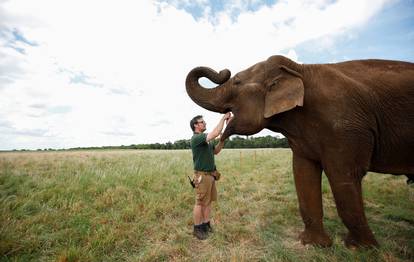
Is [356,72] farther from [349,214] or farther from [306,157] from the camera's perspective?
[349,214]

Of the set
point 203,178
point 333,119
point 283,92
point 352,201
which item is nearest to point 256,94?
point 283,92

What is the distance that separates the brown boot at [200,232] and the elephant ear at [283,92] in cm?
234

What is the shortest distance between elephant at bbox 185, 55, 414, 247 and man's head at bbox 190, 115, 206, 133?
2.14 feet

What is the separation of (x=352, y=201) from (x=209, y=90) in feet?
8.94

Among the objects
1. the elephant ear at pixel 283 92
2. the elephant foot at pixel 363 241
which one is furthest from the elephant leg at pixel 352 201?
the elephant ear at pixel 283 92

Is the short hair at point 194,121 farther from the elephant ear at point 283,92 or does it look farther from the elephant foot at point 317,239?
the elephant foot at point 317,239

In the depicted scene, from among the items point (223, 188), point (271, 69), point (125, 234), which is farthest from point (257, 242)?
point (223, 188)

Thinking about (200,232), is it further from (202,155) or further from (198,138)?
(198,138)

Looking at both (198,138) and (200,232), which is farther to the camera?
(198,138)

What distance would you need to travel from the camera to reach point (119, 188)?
7305 millimetres

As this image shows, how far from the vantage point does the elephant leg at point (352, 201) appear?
3643 mm

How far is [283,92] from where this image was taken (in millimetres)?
3943

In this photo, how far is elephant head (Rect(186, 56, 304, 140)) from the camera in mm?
3908

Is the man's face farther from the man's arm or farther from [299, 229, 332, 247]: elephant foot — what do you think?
[299, 229, 332, 247]: elephant foot
